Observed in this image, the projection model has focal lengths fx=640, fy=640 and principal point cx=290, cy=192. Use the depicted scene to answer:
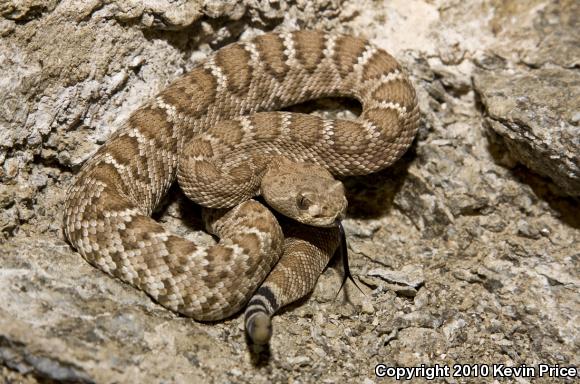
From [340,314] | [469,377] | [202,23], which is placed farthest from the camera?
[202,23]

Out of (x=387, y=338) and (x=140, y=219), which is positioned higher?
(x=140, y=219)

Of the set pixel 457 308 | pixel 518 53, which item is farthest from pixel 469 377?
pixel 518 53

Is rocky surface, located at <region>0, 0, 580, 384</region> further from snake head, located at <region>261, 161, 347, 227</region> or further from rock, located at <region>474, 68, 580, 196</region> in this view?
snake head, located at <region>261, 161, 347, 227</region>

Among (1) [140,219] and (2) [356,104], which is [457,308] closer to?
(2) [356,104]

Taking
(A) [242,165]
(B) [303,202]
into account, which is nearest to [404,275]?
(B) [303,202]

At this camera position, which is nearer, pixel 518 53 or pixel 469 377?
pixel 469 377

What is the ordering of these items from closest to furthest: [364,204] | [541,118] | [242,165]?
[242,165] → [541,118] → [364,204]

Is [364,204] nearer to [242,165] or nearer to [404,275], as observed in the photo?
[404,275]
